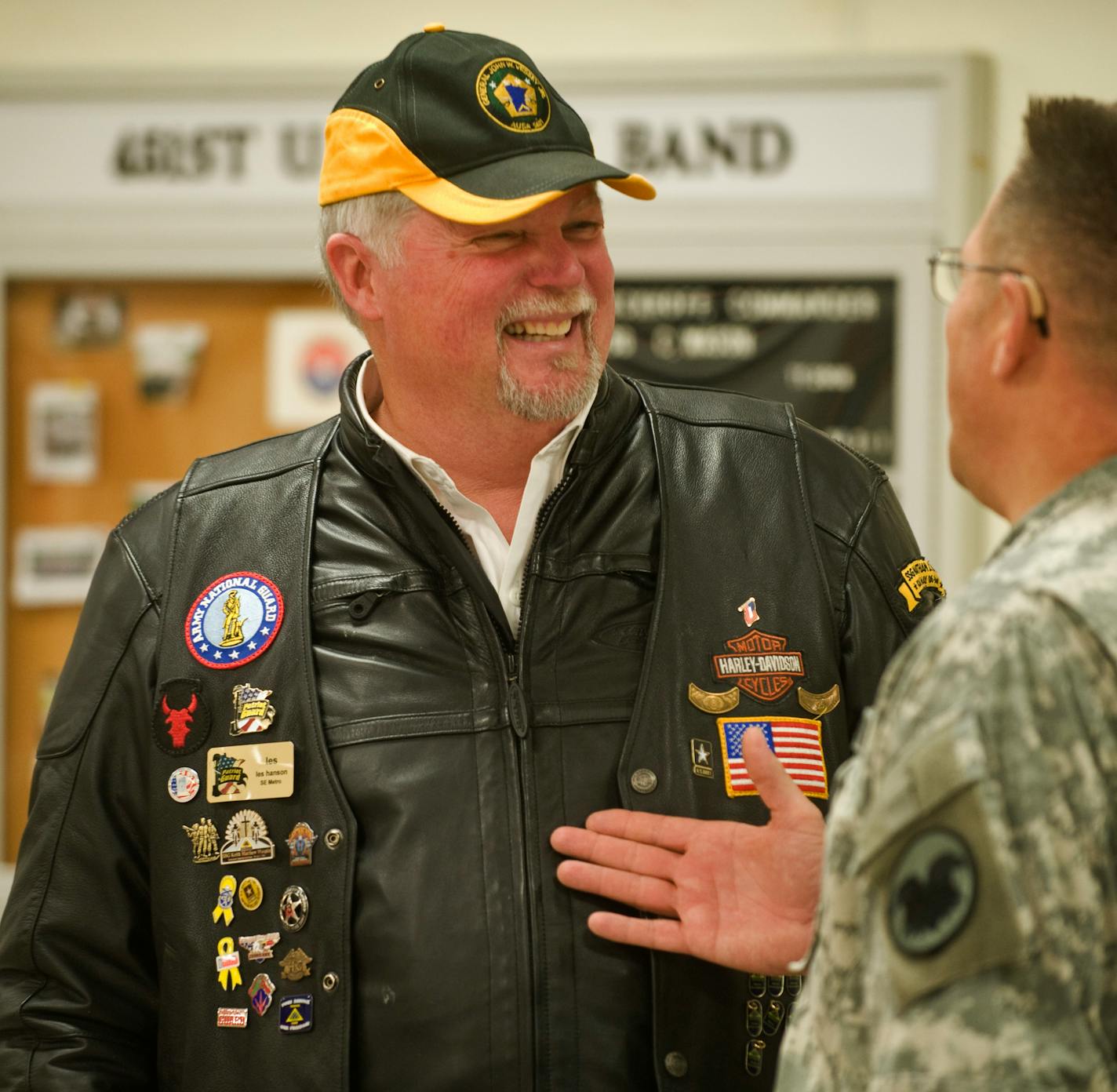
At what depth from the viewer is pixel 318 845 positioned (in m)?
1.62

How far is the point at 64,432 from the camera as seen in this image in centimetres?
374

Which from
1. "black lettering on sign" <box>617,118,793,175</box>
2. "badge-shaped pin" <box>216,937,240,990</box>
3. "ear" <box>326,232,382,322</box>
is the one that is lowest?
"badge-shaped pin" <box>216,937,240,990</box>

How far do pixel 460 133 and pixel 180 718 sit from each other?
80 cm

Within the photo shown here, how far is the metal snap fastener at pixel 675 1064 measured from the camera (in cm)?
150

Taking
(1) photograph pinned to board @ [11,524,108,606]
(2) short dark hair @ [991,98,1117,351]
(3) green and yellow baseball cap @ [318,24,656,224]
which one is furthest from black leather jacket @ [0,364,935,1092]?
(1) photograph pinned to board @ [11,524,108,606]

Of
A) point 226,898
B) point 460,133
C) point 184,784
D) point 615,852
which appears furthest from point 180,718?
point 460,133

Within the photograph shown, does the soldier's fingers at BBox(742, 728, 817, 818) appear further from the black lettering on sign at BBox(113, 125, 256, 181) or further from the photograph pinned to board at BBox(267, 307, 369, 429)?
the black lettering on sign at BBox(113, 125, 256, 181)

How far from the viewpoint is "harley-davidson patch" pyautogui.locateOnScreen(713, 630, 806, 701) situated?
1.65 m

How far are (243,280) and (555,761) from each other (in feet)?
7.92

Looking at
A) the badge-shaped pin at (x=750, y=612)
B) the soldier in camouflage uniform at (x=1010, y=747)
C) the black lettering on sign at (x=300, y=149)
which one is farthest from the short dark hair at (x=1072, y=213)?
the black lettering on sign at (x=300, y=149)

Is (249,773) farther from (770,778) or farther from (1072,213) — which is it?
(1072,213)

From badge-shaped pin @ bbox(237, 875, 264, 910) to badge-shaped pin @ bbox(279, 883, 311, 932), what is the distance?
0.03 meters

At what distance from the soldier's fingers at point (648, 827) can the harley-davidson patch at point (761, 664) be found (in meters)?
0.18

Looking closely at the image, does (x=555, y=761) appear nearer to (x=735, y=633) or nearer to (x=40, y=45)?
(x=735, y=633)
